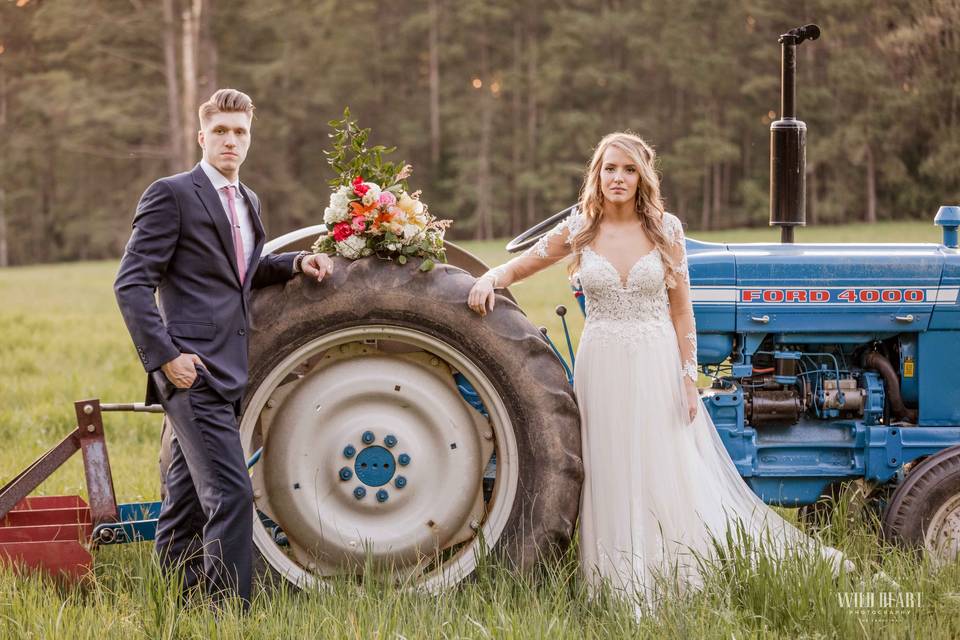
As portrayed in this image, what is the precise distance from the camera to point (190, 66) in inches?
736

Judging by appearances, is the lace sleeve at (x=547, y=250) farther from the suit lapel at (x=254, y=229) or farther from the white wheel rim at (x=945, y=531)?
the white wheel rim at (x=945, y=531)

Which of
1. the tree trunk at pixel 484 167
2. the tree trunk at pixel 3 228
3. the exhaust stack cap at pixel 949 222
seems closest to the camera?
the exhaust stack cap at pixel 949 222

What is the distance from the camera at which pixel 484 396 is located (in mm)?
3307

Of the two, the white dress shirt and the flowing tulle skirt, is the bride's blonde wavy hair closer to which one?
the flowing tulle skirt

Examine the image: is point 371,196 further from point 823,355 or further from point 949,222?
point 949,222

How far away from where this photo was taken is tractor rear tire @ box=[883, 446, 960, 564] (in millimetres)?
3414

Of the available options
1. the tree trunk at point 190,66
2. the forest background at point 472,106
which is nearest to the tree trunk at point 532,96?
the forest background at point 472,106

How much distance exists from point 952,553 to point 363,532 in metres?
2.07

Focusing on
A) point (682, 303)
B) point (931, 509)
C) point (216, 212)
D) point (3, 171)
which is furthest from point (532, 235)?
point (3, 171)

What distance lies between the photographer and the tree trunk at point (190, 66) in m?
18.5

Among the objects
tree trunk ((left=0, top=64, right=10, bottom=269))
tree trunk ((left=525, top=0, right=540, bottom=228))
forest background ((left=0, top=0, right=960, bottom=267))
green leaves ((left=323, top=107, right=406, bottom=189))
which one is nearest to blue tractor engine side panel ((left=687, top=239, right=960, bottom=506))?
green leaves ((left=323, top=107, right=406, bottom=189))

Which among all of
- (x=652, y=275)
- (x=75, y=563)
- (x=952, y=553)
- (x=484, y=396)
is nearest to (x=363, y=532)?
(x=484, y=396)

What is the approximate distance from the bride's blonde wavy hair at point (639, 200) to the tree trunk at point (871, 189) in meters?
23.5
